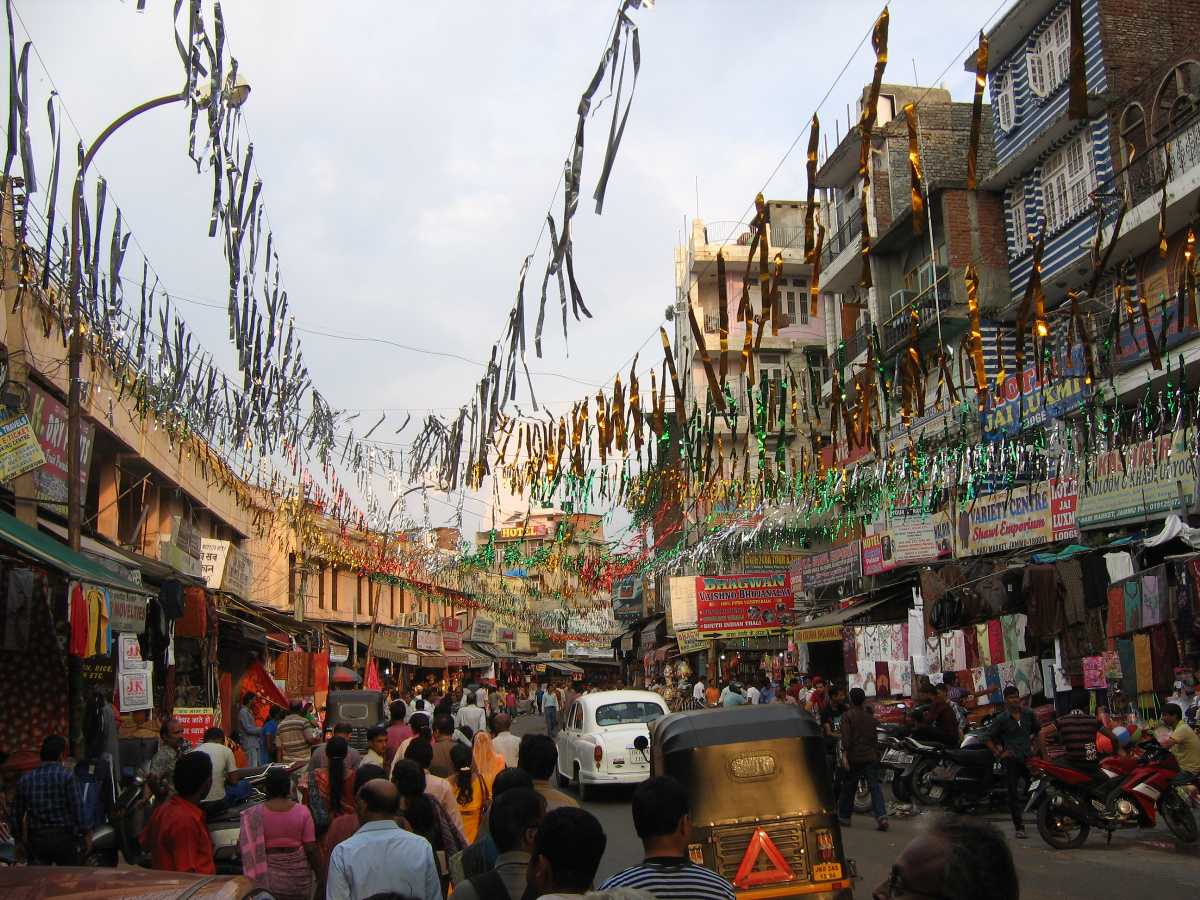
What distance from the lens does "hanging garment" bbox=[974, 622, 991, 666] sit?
2100 cm

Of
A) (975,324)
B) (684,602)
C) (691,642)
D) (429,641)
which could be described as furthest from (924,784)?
(429,641)

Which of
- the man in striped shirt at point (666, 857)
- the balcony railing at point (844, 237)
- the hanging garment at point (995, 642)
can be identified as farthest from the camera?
the balcony railing at point (844, 237)

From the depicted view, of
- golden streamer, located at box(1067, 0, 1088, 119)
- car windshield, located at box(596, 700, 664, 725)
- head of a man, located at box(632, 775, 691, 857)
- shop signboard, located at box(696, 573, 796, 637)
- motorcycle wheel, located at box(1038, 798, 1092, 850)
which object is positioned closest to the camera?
head of a man, located at box(632, 775, 691, 857)

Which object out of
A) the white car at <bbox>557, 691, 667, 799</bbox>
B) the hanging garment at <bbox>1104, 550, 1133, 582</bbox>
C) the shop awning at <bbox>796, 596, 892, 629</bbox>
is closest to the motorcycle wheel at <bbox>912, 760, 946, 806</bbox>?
the white car at <bbox>557, 691, 667, 799</bbox>

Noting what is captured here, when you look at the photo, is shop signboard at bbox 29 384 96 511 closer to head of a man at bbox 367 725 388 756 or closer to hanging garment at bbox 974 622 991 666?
head of a man at bbox 367 725 388 756

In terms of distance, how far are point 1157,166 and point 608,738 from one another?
15069mm

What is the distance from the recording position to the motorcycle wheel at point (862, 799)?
15516mm

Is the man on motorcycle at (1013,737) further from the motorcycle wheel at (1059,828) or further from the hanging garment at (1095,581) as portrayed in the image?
the hanging garment at (1095,581)

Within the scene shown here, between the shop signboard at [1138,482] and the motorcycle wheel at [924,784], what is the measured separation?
256 inches

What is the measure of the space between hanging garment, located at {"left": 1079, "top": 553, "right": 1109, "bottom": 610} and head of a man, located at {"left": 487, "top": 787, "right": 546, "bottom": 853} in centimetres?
1531

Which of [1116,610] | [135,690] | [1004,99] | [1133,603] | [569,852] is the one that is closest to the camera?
[569,852]

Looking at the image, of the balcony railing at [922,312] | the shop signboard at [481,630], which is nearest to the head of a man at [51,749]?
the balcony railing at [922,312]

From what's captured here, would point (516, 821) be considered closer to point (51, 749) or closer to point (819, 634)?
point (51, 749)

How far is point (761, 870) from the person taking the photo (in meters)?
7.88
